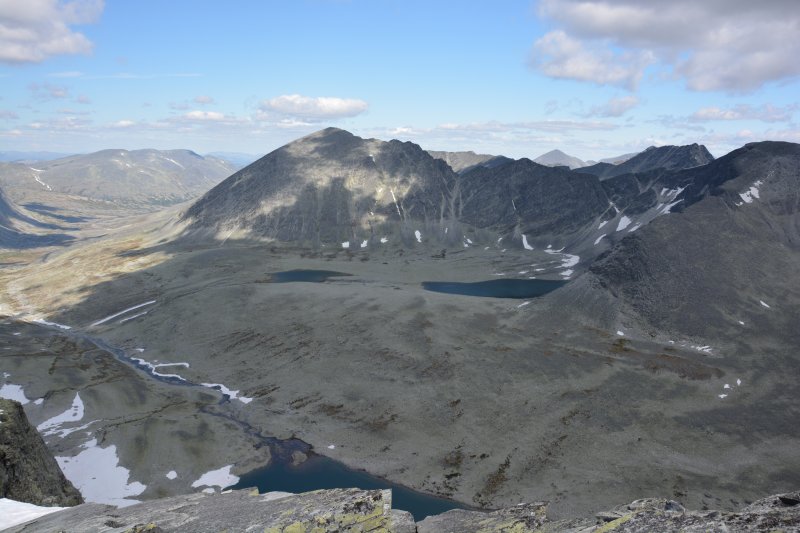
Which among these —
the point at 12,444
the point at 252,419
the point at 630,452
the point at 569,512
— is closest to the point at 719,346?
the point at 630,452

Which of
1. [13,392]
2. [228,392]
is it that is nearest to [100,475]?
[228,392]

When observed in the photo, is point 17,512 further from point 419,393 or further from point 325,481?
point 419,393

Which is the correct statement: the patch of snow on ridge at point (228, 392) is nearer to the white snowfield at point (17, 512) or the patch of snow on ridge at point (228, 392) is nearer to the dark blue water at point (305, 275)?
the white snowfield at point (17, 512)

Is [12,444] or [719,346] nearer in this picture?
[12,444]

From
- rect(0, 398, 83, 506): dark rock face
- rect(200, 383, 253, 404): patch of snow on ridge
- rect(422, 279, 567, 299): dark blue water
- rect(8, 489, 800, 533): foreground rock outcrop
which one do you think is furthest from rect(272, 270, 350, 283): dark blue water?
rect(8, 489, 800, 533): foreground rock outcrop

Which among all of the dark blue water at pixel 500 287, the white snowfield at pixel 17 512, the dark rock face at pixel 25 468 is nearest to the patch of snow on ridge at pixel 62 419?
the dark rock face at pixel 25 468

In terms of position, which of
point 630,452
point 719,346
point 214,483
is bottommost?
point 214,483

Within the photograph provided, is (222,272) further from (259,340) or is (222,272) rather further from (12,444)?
(12,444)
